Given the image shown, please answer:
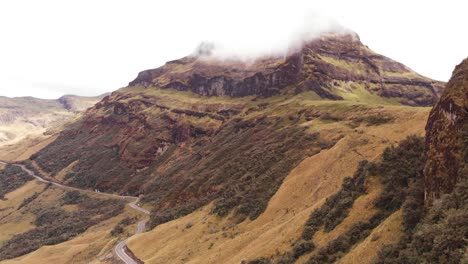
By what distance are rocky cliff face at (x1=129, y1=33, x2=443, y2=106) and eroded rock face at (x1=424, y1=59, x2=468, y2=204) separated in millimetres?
119642

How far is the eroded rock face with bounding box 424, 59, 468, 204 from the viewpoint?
26.1m

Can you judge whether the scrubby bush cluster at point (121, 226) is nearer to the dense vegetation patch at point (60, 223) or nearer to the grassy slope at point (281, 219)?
the dense vegetation patch at point (60, 223)

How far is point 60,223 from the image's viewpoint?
440 feet

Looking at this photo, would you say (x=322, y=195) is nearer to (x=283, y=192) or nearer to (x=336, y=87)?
(x=283, y=192)

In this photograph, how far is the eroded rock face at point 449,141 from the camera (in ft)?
85.6

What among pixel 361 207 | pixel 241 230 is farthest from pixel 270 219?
pixel 361 207

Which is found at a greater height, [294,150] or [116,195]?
[294,150]

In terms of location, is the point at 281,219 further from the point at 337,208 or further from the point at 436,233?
the point at 436,233

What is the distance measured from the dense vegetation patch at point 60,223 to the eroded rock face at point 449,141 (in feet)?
356

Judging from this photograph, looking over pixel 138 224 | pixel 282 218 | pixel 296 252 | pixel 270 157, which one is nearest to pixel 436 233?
pixel 296 252

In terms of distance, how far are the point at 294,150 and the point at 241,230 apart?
1038 inches

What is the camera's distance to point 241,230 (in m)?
55.9

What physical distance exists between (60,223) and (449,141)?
133m

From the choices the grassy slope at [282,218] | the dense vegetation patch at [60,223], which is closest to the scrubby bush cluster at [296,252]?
the grassy slope at [282,218]
